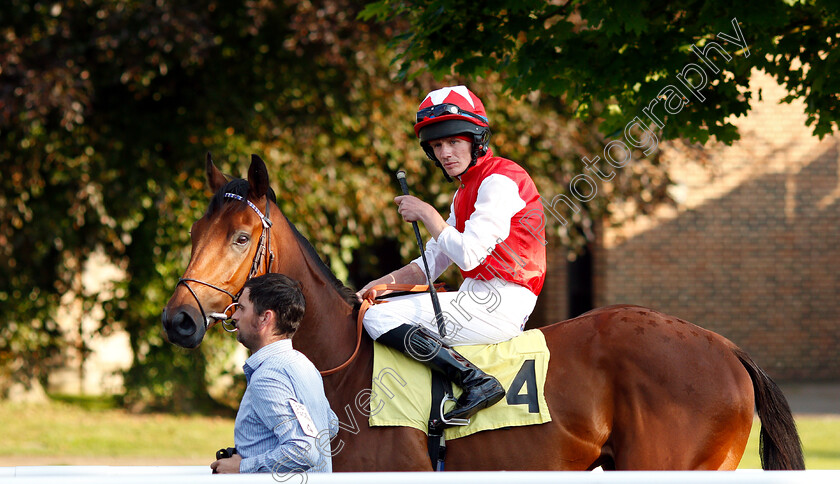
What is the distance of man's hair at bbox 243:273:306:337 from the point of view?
2.80 m

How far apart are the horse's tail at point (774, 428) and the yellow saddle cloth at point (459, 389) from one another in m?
0.93

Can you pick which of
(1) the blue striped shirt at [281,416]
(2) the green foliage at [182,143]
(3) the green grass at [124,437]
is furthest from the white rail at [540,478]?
(2) the green foliage at [182,143]

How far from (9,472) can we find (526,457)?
6.18ft

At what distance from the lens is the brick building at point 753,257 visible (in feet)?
43.4

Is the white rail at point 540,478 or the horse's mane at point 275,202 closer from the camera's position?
the white rail at point 540,478

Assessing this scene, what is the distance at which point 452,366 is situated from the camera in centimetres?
331

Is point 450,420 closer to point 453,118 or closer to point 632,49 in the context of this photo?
point 453,118

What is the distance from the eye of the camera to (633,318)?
11.7ft

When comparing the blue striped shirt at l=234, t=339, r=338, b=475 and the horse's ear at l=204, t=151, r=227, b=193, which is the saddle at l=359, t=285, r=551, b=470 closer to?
the blue striped shirt at l=234, t=339, r=338, b=475

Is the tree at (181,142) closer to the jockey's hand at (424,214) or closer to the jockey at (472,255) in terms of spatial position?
the jockey at (472,255)

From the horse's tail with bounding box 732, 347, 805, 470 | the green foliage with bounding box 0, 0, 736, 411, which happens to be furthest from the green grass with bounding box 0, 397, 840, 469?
the horse's tail with bounding box 732, 347, 805, 470

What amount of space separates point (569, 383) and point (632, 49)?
233 centimetres

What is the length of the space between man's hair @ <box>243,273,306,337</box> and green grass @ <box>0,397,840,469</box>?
5.59 meters

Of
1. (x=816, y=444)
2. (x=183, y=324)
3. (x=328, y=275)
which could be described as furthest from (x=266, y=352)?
(x=816, y=444)
